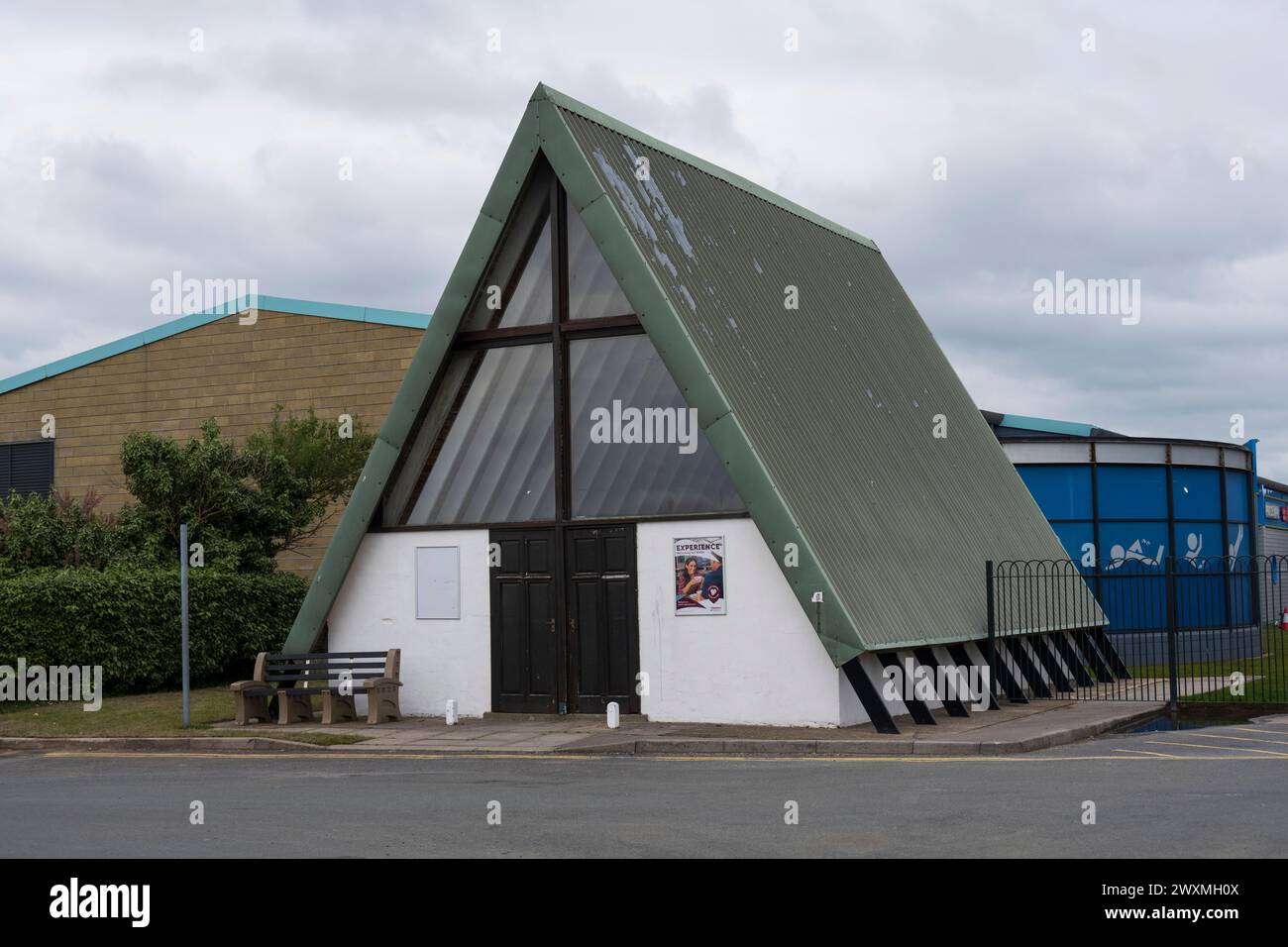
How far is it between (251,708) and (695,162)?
10545mm

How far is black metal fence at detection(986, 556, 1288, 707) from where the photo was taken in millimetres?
20594

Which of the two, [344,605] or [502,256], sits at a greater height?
[502,256]

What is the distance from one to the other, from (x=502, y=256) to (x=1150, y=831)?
498 inches

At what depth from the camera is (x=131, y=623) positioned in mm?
23297

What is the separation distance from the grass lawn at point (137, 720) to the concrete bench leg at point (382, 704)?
3.97 feet

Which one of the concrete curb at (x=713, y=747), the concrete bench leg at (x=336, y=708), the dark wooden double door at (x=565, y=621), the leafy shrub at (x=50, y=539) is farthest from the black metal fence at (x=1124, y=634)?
the leafy shrub at (x=50, y=539)

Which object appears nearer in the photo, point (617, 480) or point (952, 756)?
point (952, 756)

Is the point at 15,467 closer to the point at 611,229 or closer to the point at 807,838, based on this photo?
the point at 611,229

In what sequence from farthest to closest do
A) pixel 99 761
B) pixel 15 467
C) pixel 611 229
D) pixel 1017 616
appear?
pixel 15 467 → pixel 1017 616 → pixel 611 229 → pixel 99 761

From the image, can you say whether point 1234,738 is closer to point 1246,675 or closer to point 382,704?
point 1246,675

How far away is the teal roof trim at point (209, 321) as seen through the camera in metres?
34.3

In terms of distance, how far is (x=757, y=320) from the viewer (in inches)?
808

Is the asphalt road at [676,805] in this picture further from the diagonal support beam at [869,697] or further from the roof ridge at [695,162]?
the roof ridge at [695,162]
